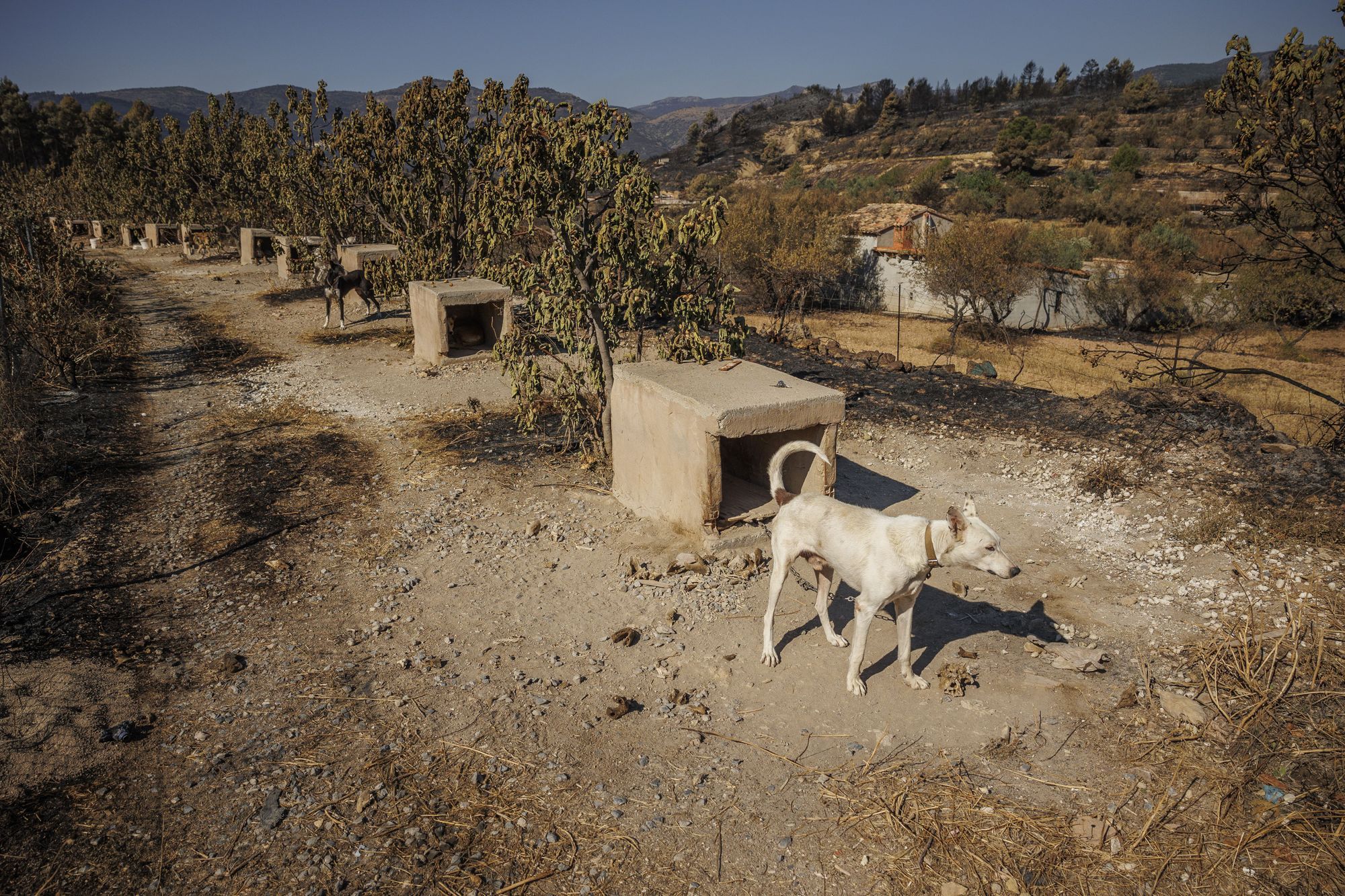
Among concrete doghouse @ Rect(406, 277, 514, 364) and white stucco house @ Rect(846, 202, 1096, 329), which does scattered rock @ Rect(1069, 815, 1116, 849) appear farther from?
white stucco house @ Rect(846, 202, 1096, 329)

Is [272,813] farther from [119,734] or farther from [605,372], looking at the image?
[605,372]

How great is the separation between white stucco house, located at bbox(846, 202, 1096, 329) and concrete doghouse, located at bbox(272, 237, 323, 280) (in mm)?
18208

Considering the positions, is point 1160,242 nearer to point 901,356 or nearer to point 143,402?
point 901,356

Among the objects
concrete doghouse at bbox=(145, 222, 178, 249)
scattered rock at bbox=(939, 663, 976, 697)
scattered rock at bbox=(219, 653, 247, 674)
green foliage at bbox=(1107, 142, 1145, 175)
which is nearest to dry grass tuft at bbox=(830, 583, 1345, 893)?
scattered rock at bbox=(939, 663, 976, 697)

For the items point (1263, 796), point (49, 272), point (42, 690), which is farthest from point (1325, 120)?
point (49, 272)

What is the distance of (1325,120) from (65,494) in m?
13.3

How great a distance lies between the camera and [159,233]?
99.7ft

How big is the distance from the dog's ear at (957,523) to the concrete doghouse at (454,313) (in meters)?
9.37

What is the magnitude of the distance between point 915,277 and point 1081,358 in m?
8.05

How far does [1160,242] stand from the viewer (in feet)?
94.3

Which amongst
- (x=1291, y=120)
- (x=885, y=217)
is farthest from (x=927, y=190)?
(x=1291, y=120)

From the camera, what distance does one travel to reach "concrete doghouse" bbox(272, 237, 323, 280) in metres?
21.7

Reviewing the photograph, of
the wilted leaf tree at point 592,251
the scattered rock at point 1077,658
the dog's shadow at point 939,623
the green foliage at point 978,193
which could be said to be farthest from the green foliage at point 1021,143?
the scattered rock at point 1077,658

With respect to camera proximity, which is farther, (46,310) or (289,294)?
(289,294)
